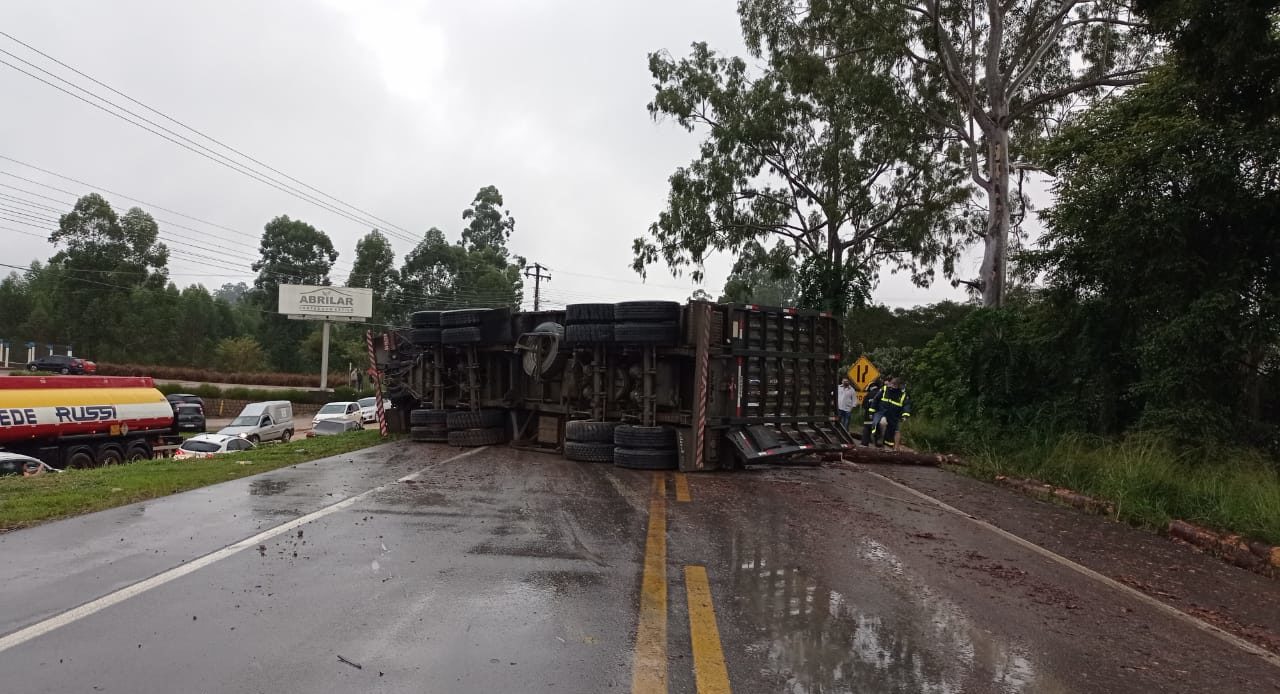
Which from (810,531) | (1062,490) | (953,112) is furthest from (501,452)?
(953,112)

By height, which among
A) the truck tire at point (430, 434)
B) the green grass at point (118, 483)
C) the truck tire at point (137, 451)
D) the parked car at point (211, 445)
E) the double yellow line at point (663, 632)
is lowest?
the truck tire at point (137, 451)

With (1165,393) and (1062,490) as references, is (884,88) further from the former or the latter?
(1062,490)

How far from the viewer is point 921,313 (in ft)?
145

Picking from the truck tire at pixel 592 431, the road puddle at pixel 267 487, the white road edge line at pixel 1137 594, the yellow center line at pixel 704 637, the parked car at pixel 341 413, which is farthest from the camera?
the parked car at pixel 341 413

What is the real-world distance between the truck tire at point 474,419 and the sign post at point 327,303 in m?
48.9

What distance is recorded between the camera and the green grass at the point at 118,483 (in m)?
7.66

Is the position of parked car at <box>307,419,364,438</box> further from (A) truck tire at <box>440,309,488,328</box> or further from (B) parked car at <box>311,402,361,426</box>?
(A) truck tire at <box>440,309,488,328</box>

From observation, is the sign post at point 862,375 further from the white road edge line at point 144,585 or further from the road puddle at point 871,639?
the white road edge line at point 144,585

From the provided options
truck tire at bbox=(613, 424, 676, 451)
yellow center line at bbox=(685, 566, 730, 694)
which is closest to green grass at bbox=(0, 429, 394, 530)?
truck tire at bbox=(613, 424, 676, 451)

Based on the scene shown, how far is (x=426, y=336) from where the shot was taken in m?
15.6

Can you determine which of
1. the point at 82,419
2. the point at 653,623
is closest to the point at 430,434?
the point at 653,623

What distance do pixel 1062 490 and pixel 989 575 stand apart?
575 centimetres

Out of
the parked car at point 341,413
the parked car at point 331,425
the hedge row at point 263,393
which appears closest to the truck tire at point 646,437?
the parked car at point 331,425

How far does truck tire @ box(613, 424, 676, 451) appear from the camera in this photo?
11555 mm
